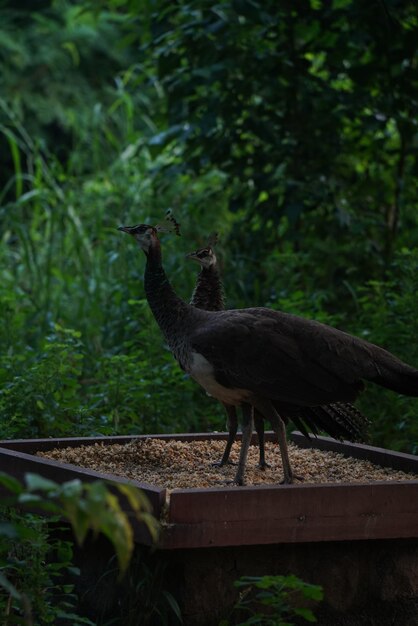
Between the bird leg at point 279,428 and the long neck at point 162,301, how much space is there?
16.2 inches

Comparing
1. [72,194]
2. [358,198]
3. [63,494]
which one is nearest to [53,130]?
[72,194]

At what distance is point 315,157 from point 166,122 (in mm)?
1287

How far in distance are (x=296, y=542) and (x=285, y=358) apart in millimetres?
647

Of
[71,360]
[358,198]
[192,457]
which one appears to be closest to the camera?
[192,457]

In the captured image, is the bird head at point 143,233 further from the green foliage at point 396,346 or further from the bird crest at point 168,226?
the green foliage at point 396,346

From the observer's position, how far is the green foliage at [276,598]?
312 centimetres

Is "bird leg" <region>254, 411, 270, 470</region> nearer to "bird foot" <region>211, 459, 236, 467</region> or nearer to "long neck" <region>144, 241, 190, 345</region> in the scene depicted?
"bird foot" <region>211, 459, 236, 467</region>

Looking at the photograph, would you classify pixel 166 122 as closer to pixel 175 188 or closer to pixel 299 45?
pixel 175 188

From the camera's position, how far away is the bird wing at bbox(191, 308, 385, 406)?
153 inches

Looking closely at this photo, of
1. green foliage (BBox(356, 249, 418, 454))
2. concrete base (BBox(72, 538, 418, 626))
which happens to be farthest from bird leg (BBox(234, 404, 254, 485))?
green foliage (BBox(356, 249, 418, 454))

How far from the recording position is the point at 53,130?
14102mm

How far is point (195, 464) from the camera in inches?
178

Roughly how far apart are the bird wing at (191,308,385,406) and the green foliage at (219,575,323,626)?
682 mm

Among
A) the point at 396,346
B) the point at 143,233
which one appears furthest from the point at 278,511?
the point at 396,346
